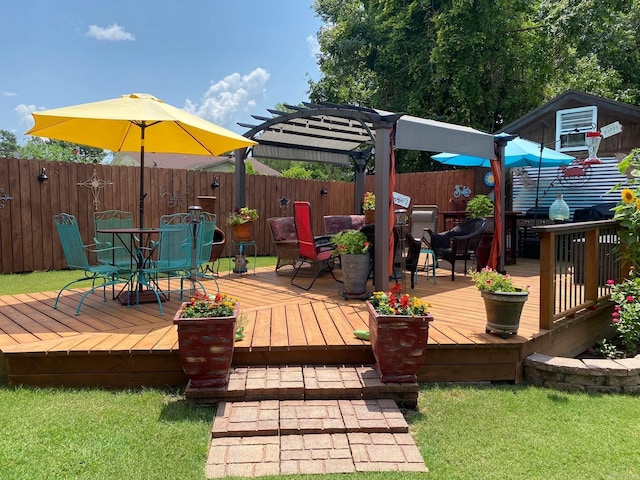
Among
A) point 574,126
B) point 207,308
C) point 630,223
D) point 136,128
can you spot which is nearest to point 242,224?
point 136,128

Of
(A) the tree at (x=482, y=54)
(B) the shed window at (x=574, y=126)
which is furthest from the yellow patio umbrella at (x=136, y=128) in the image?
(A) the tree at (x=482, y=54)

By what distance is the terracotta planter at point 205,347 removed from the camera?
265cm

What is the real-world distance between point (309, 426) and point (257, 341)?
847 millimetres

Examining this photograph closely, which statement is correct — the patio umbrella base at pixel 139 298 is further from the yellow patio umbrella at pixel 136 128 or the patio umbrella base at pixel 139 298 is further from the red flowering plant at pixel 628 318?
the red flowering plant at pixel 628 318

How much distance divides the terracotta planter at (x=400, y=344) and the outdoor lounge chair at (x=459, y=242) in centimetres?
296

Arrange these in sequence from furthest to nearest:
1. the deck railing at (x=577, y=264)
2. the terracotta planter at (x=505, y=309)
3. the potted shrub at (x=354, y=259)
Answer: the potted shrub at (x=354, y=259), the deck railing at (x=577, y=264), the terracotta planter at (x=505, y=309)

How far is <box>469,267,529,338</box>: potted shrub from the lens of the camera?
319 cm

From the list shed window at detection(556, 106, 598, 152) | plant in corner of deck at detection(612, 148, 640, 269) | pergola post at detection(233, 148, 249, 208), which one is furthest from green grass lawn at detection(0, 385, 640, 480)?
shed window at detection(556, 106, 598, 152)

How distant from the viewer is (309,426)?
2.42 meters

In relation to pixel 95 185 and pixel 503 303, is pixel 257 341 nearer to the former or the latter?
pixel 503 303

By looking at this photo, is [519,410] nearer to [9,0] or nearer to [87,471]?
[87,471]

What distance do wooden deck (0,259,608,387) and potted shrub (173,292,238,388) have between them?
0.97ft

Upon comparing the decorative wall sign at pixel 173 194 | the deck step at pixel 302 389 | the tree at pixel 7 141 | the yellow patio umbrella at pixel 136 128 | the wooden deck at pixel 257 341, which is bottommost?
the deck step at pixel 302 389

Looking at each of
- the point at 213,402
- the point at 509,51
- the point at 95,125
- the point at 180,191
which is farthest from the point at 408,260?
the point at 509,51
